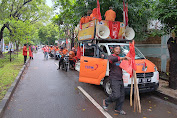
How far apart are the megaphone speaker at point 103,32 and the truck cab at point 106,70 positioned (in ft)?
1.05

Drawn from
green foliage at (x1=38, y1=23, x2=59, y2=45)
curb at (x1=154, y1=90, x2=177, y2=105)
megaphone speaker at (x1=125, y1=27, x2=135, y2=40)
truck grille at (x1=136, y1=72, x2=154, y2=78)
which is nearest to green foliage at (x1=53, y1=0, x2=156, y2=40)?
megaphone speaker at (x1=125, y1=27, x2=135, y2=40)

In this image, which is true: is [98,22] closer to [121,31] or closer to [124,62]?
[121,31]

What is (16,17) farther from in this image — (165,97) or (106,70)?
(165,97)

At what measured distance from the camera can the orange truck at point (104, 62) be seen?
4918 mm

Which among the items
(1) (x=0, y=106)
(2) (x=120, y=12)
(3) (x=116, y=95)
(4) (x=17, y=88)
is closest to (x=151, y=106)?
(3) (x=116, y=95)

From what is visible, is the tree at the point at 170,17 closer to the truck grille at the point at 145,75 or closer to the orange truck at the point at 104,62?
the orange truck at the point at 104,62

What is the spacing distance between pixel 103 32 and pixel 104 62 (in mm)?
1484

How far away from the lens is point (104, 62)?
5.21 metres

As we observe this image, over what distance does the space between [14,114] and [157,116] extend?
3650mm

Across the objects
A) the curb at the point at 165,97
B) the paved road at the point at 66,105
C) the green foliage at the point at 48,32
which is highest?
the green foliage at the point at 48,32

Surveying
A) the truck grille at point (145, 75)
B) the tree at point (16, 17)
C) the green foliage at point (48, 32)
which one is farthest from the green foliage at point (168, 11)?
the green foliage at point (48, 32)

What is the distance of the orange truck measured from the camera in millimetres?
4918

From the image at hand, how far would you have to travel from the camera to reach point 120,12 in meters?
8.73

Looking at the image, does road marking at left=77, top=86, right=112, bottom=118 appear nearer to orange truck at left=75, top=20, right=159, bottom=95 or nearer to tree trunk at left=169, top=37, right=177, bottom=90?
orange truck at left=75, top=20, right=159, bottom=95
